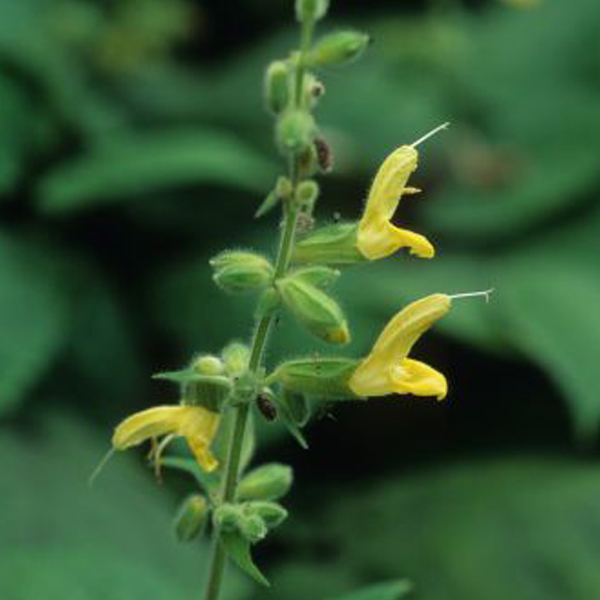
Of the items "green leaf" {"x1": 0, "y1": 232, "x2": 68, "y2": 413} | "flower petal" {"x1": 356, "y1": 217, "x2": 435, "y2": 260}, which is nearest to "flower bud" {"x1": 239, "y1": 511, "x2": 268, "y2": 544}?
"flower petal" {"x1": 356, "y1": 217, "x2": 435, "y2": 260}

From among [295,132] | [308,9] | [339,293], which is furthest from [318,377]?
[339,293]

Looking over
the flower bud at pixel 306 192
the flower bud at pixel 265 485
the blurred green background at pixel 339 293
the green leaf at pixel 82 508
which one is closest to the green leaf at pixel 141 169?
the blurred green background at pixel 339 293

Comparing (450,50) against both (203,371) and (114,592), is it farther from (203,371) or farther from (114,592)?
(203,371)

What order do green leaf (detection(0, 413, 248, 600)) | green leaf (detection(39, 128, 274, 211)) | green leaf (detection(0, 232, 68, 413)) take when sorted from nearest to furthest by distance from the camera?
green leaf (detection(0, 413, 248, 600)) → green leaf (detection(0, 232, 68, 413)) → green leaf (detection(39, 128, 274, 211))

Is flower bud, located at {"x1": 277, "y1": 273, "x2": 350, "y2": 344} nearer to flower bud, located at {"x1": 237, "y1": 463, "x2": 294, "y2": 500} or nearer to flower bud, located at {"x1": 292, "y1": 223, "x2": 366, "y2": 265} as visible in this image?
flower bud, located at {"x1": 292, "y1": 223, "x2": 366, "y2": 265}

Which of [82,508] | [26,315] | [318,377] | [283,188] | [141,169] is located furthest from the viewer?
[141,169]

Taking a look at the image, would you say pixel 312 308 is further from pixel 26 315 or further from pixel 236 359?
pixel 26 315

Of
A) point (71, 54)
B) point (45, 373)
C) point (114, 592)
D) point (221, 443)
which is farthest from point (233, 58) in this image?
point (221, 443)
